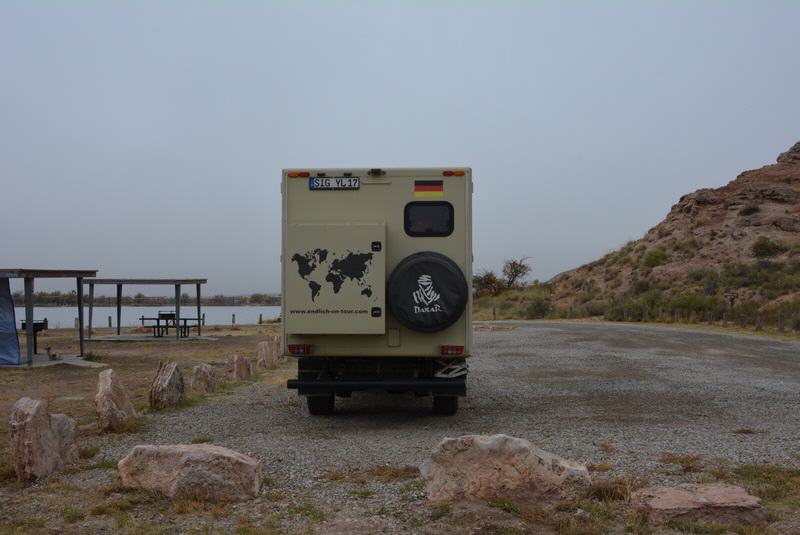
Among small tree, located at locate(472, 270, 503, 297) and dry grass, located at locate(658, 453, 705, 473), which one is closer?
dry grass, located at locate(658, 453, 705, 473)

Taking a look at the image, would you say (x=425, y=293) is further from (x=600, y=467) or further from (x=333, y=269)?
(x=600, y=467)

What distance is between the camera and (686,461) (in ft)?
21.8

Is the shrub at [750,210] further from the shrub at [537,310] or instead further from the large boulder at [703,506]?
the large boulder at [703,506]

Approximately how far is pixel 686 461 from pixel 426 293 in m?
3.43

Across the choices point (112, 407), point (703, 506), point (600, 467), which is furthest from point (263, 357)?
point (703, 506)

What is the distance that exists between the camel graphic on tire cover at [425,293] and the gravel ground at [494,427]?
5.16 ft

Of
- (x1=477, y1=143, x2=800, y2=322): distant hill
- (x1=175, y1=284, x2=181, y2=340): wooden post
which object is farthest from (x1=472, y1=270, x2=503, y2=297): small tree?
(x1=175, y1=284, x2=181, y2=340): wooden post

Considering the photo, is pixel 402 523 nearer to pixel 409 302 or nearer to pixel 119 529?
pixel 119 529

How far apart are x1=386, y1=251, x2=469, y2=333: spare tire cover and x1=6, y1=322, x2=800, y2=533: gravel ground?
138 centimetres

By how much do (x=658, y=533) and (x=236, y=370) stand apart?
34.7 ft

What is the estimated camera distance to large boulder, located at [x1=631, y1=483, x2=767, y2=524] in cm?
492

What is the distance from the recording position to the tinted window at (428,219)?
9.10 meters

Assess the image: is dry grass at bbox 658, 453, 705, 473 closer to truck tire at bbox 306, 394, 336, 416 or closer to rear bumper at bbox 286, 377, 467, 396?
rear bumper at bbox 286, 377, 467, 396

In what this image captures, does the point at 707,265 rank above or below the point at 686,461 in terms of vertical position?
above
